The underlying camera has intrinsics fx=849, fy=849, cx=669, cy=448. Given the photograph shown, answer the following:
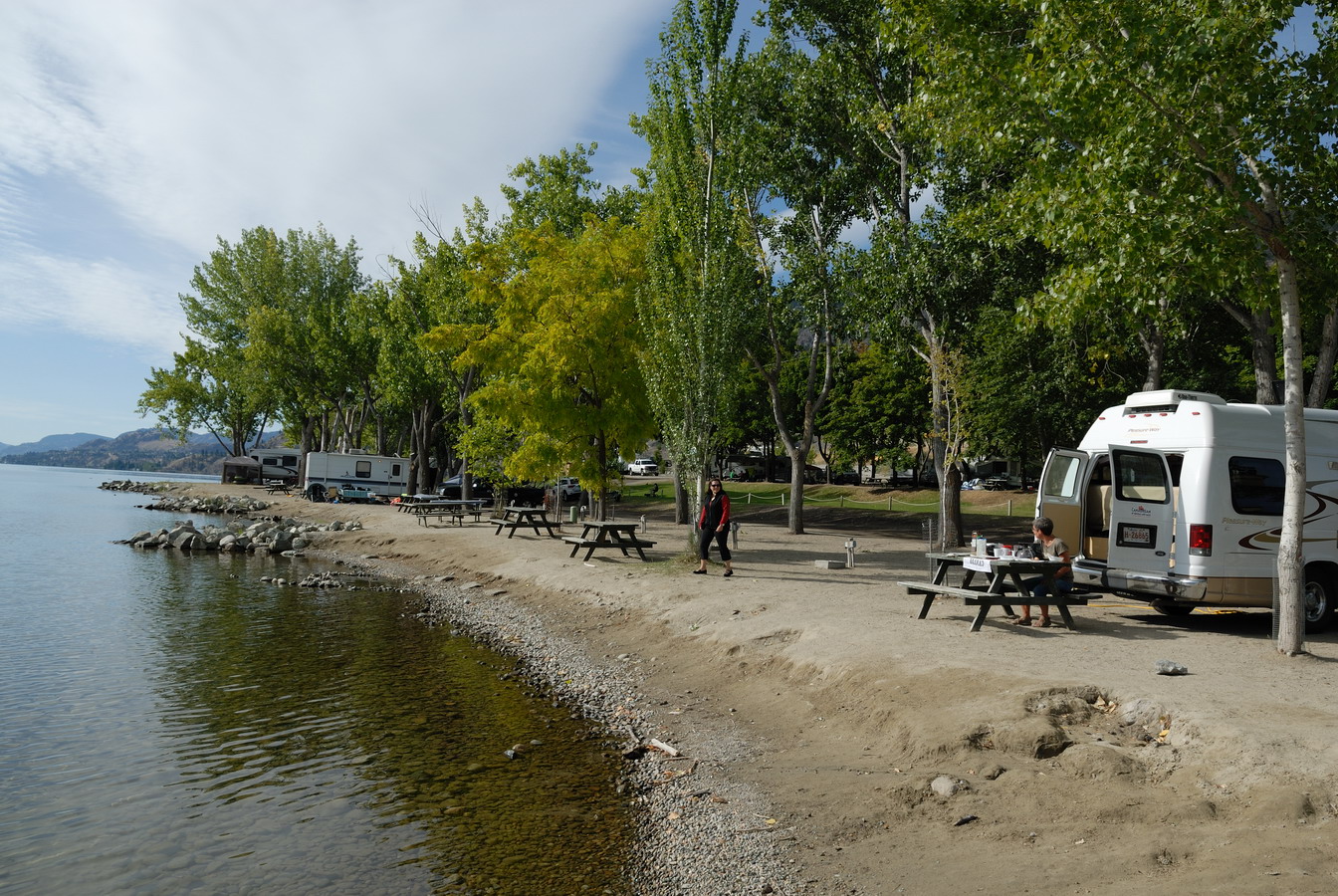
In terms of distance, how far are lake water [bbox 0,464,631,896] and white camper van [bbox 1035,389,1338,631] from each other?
25.5 feet

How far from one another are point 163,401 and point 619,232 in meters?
56.6

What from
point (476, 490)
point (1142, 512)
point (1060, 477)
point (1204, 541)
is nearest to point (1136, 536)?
point (1142, 512)

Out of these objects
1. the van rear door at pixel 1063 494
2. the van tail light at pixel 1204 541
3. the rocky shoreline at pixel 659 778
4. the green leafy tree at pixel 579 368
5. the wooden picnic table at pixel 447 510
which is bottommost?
the rocky shoreline at pixel 659 778

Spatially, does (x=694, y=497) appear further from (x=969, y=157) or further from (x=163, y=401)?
(x=163, y=401)

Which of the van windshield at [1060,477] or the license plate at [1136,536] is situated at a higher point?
the van windshield at [1060,477]

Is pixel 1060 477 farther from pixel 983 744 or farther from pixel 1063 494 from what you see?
pixel 983 744

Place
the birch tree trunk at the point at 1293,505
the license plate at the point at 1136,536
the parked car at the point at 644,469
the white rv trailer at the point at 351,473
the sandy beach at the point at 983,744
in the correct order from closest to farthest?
the sandy beach at the point at 983,744, the birch tree trunk at the point at 1293,505, the license plate at the point at 1136,536, the white rv trailer at the point at 351,473, the parked car at the point at 644,469

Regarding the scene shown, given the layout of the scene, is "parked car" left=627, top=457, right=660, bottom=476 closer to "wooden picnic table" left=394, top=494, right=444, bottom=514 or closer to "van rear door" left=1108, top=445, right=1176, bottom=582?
"wooden picnic table" left=394, top=494, right=444, bottom=514

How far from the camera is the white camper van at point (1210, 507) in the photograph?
10859mm

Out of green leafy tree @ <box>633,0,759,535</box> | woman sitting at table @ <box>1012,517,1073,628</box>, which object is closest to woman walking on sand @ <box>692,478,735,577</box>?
green leafy tree @ <box>633,0,759,535</box>

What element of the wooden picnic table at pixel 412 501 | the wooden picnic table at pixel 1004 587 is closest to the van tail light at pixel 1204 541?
the wooden picnic table at pixel 1004 587

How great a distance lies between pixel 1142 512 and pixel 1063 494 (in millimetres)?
1933

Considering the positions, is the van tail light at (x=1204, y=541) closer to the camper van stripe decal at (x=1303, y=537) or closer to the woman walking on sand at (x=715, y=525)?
the camper van stripe decal at (x=1303, y=537)

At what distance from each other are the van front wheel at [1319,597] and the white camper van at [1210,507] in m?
0.01
